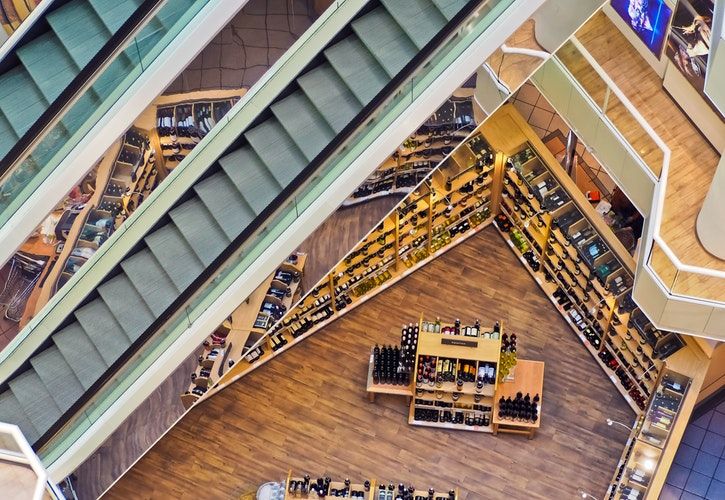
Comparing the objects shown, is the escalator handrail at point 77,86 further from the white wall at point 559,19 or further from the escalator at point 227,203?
the white wall at point 559,19

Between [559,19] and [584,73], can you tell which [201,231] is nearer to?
[559,19]

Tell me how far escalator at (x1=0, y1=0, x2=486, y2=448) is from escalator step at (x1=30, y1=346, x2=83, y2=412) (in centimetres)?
1

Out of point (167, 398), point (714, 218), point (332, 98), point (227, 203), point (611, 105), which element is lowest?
point (167, 398)

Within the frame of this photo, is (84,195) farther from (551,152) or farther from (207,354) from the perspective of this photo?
(551,152)

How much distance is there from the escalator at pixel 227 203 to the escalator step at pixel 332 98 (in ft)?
0.04

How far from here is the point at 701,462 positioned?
63.3 ft

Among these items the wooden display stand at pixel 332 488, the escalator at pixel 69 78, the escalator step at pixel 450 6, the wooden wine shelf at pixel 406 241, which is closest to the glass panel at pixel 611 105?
the escalator step at pixel 450 6

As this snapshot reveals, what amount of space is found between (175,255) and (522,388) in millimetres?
5549

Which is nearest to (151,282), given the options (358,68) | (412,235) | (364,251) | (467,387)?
(358,68)

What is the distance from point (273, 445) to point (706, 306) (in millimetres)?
6346

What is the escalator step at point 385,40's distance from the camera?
15336 millimetres

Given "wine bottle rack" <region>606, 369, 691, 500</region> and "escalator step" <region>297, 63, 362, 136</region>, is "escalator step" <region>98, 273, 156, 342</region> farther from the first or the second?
"wine bottle rack" <region>606, 369, 691, 500</region>

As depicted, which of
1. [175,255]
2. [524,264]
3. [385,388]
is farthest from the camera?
[524,264]

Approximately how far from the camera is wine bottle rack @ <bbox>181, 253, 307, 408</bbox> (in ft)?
55.3
